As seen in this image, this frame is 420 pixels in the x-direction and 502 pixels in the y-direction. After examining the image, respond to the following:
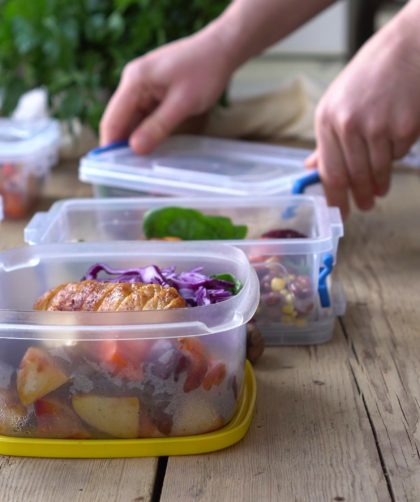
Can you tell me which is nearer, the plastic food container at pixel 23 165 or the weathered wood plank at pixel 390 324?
the weathered wood plank at pixel 390 324

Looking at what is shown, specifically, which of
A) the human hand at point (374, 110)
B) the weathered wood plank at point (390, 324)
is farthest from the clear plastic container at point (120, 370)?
the human hand at point (374, 110)

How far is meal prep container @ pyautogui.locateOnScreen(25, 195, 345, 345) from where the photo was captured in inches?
34.7

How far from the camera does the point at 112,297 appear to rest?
27.1 inches

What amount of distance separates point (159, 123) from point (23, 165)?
0.78 ft

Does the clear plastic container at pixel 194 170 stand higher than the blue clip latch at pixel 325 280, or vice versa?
the blue clip latch at pixel 325 280

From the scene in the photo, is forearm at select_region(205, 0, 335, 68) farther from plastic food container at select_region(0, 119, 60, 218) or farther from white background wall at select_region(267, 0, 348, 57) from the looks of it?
white background wall at select_region(267, 0, 348, 57)

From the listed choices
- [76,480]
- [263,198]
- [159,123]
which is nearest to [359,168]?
[263,198]

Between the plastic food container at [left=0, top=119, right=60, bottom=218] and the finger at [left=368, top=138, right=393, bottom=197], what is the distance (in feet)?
1.87

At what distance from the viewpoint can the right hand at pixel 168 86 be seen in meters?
1.39

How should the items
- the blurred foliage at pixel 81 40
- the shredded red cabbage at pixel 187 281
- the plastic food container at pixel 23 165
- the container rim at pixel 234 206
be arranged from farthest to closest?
the blurred foliage at pixel 81 40 < the plastic food container at pixel 23 165 < the container rim at pixel 234 206 < the shredded red cabbage at pixel 187 281

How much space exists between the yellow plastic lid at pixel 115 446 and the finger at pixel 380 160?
0.56 metres

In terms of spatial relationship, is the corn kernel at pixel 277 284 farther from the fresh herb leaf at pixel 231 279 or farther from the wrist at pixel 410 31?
the wrist at pixel 410 31

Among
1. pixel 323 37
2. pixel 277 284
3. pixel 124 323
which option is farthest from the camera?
pixel 323 37

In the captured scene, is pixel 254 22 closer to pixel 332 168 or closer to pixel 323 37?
pixel 332 168
